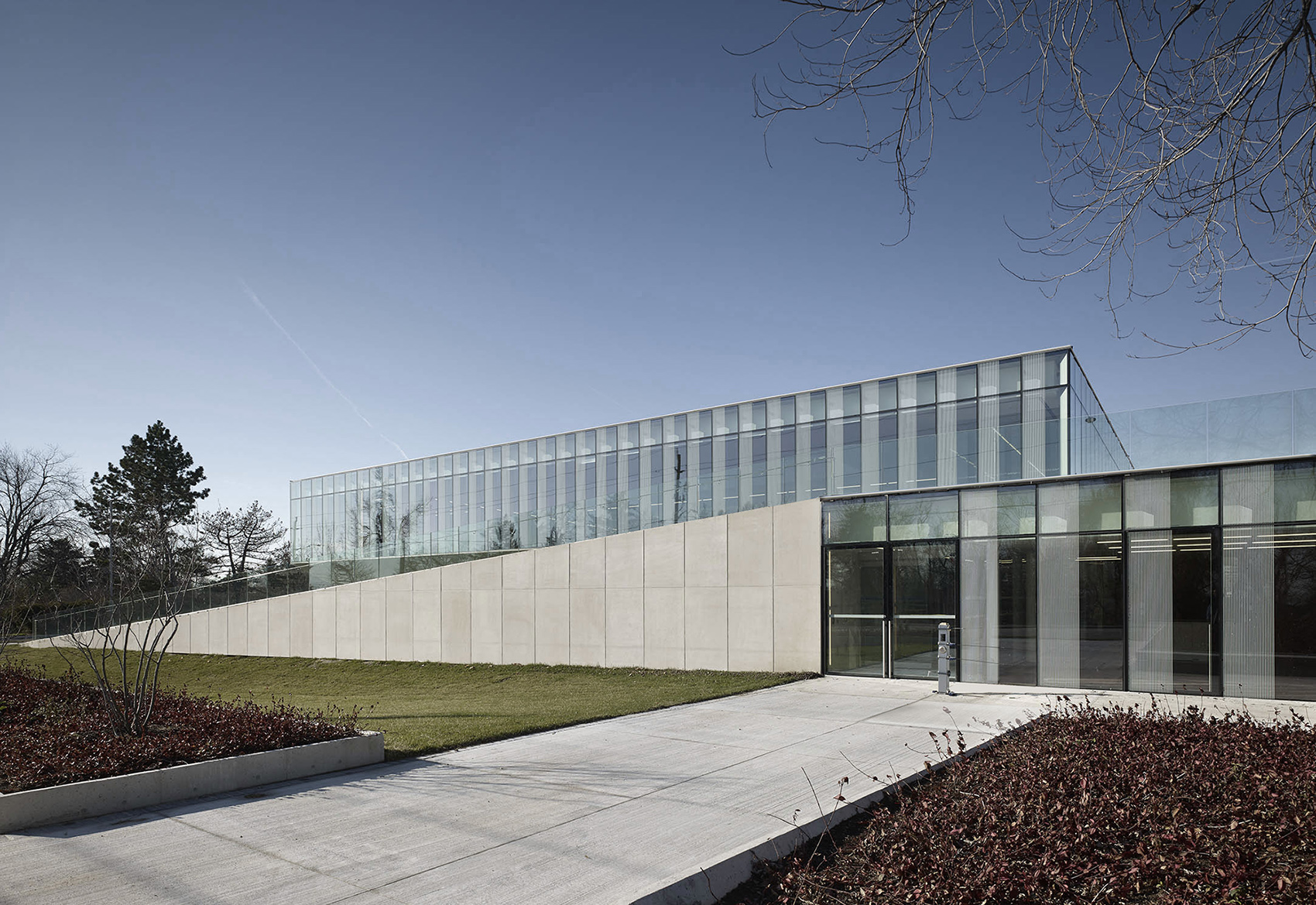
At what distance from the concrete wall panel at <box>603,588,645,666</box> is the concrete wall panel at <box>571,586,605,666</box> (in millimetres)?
200

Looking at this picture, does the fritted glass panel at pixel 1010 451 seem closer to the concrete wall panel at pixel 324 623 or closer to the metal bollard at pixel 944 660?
the metal bollard at pixel 944 660

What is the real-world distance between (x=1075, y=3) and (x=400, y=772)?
29.9ft

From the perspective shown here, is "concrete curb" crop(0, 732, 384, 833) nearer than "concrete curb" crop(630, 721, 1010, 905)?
No

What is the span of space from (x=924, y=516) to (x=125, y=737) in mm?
14138

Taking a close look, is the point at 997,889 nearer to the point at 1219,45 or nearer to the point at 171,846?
the point at 1219,45

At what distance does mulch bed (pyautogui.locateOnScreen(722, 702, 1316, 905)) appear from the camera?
436 cm

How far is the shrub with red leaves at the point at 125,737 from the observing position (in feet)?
24.3

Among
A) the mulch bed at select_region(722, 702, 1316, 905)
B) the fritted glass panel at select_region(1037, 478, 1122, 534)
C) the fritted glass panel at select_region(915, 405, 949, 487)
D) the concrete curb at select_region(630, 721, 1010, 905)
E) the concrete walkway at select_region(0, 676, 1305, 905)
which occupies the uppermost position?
the fritted glass panel at select_region(915, 405, 949, 487)

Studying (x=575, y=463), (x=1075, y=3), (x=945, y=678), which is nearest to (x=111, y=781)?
(x=1075, y=3)

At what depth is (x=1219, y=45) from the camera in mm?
4926

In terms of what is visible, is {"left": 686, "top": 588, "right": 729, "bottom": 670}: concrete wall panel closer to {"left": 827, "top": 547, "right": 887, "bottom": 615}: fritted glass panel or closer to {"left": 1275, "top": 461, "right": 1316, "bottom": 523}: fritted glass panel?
{"left": 827, "top": 547, "right": 887, "bottom": 615}: fritted glass panel

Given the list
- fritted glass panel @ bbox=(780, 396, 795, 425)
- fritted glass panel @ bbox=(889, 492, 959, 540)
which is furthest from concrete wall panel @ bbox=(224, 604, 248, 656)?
fritted glass panel @ bbox=(889, 492, 959, 540)

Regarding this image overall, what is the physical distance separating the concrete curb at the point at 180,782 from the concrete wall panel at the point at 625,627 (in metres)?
12.1

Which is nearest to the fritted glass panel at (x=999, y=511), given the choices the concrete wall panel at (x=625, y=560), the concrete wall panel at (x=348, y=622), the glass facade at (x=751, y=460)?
the glass facade at (x=751, y=460)
